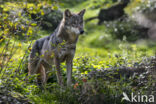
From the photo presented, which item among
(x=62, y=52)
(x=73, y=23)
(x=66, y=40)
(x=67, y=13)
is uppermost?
(x=67, y=13)

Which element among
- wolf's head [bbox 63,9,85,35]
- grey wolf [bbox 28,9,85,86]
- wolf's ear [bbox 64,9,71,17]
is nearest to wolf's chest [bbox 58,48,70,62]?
grey wolf [bbox 28,9,85,86]

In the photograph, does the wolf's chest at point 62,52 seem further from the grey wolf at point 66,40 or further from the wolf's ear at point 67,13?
the wolf's ear at point 67,13

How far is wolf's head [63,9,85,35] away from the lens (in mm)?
6285

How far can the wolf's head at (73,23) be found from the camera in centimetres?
629

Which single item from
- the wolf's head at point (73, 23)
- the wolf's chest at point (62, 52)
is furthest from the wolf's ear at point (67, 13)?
the wolf's chest at point (62, 52)

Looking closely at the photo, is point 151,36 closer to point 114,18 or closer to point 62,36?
point 114,18

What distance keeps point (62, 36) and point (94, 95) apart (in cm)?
272

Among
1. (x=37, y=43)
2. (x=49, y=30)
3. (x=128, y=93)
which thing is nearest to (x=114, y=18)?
(x=49, y=30)

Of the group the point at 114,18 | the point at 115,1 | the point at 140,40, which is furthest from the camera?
the point at 115,1

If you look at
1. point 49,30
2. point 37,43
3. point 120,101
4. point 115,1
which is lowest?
point 120,101

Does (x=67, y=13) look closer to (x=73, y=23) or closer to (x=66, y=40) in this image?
(x=73, y=23)

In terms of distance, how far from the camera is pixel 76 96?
473 centimetres

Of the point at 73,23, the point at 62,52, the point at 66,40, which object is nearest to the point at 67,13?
the point at 73,23

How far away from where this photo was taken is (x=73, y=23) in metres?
6.32
